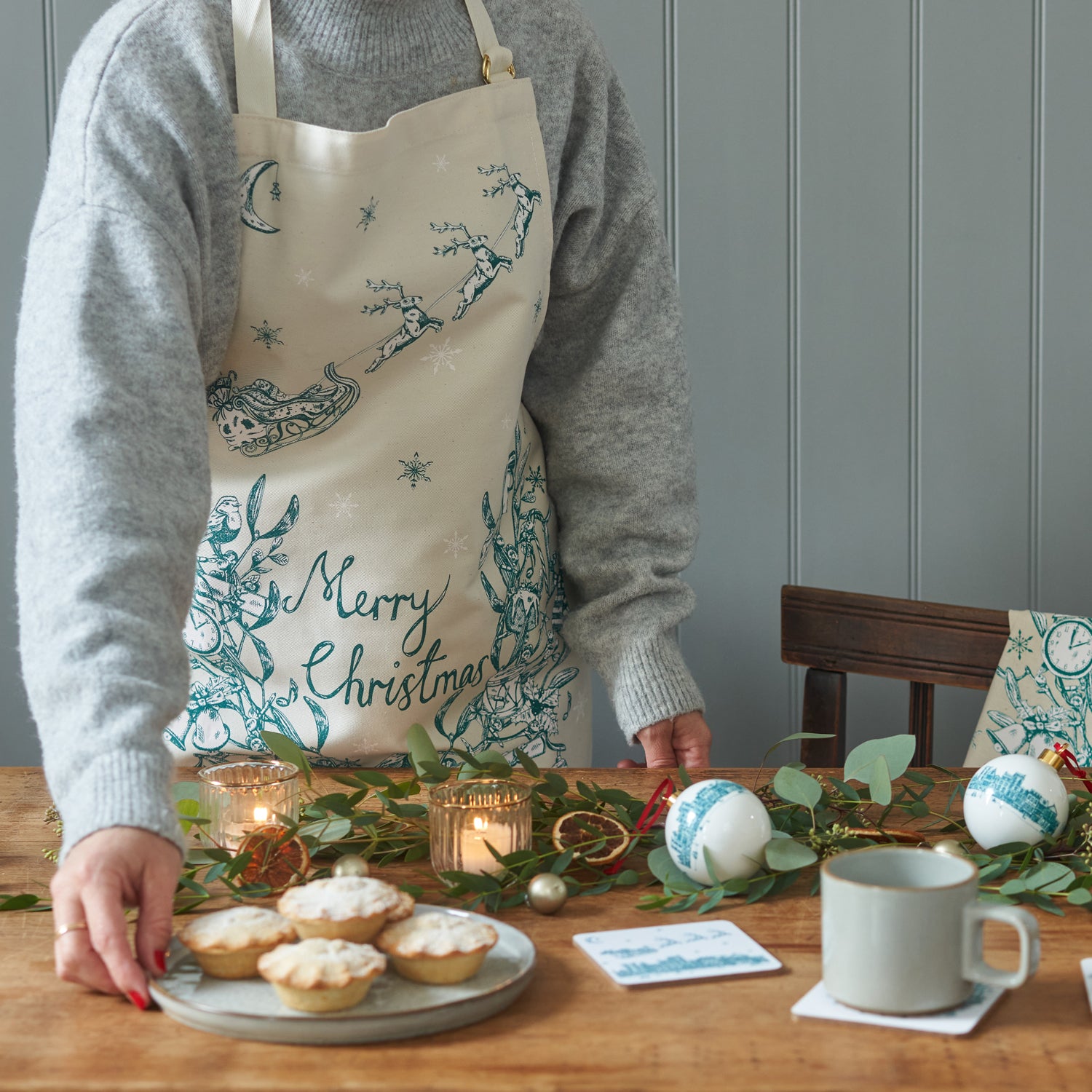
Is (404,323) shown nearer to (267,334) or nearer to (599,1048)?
(267,334)

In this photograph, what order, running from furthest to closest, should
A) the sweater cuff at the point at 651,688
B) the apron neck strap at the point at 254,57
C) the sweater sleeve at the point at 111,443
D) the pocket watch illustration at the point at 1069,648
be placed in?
the pocket watch illustration at the point at 1069,648 → the sweater cuff at the point at 651,688 → the apron neck strap at the point at 254,57 → the sweater sleeve at the point at 111,443

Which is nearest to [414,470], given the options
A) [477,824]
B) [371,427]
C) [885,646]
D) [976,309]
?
[371,427]

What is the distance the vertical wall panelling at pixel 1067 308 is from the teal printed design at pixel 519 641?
0.79 meters

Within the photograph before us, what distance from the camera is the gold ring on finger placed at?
56 cm

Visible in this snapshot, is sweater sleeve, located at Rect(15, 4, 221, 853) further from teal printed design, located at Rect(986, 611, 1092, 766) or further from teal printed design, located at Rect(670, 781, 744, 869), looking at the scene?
teal printed design, located at Rect(986, 611, 1092, 766)

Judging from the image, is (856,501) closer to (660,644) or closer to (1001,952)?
(660,644)

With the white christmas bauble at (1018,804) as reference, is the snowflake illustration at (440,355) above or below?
above

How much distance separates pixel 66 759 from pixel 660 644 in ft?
2.11

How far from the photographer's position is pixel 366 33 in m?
0.96

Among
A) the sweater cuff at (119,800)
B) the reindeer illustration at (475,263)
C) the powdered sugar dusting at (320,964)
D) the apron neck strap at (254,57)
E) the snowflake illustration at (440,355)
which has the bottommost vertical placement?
the powdered sugar dusting at (320,964)

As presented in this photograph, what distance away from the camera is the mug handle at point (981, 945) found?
0.53 m

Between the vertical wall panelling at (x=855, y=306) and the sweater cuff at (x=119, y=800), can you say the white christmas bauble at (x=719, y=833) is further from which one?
the vertical wall panelling at (x=855, y=306)

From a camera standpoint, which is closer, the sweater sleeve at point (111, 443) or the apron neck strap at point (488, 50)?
the sweater sleeve at point (111, 443)

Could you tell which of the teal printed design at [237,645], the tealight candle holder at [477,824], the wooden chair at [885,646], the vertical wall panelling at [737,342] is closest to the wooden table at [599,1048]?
the tealight candle holder at [477,824]
